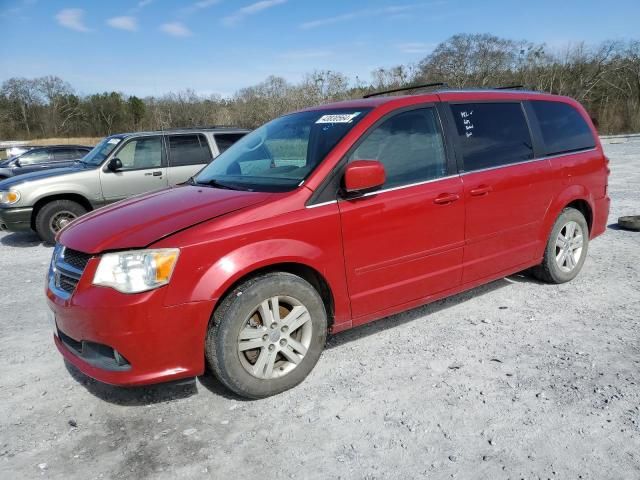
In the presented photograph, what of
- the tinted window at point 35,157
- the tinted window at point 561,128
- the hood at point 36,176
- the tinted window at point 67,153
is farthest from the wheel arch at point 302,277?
the tinted window at point 35,157

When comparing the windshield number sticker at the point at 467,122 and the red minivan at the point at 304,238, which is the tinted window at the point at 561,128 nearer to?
the red minivan at the point at 304,238

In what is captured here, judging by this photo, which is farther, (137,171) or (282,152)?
(137,171)

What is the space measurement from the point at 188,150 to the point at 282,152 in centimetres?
503

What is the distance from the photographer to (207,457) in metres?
2.49

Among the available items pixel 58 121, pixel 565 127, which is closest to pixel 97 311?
pixel 565 127

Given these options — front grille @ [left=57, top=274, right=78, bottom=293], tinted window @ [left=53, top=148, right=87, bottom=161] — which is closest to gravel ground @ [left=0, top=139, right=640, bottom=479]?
front grille @ [left=57, top=274, right=78, bottom=293]

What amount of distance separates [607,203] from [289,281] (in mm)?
3950

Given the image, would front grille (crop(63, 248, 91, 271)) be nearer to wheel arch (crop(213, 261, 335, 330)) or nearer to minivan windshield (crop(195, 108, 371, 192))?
wheel arch (crop(213, 261, 335, 330))

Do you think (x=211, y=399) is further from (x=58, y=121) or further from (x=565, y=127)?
(x=58, y=121)

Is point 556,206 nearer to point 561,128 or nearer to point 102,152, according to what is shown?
point 561,128

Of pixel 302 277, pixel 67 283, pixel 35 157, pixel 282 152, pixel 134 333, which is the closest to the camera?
pixel 134 333

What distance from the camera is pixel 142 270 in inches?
104

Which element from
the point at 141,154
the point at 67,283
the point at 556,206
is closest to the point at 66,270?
the point at 67,283

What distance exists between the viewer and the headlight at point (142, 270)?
8.59ft
